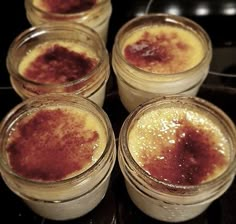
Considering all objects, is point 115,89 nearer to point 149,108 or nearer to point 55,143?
point 149,108

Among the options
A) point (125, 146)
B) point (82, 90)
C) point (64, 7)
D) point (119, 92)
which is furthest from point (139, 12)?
point (125, 146)

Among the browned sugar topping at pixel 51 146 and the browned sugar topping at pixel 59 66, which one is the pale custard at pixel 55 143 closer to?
the browned sugar topping at pixel 51 146

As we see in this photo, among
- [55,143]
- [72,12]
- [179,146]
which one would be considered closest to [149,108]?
[179,146]

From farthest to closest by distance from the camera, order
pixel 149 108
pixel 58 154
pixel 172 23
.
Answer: pixel 172 23 < pixel 149 108 < pixel 58 154

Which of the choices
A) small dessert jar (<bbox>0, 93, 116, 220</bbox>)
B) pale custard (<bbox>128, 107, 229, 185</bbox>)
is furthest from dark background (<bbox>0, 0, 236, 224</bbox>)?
pale custard (<bbox>128, 107, 229, 185</bbox>)

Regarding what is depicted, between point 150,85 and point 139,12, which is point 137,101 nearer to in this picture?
point 150,85

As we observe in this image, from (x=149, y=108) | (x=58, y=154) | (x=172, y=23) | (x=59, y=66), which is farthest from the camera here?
(x=172, y=23)

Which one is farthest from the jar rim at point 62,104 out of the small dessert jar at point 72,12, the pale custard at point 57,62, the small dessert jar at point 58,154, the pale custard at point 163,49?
the small dessert jar at point 72,12
